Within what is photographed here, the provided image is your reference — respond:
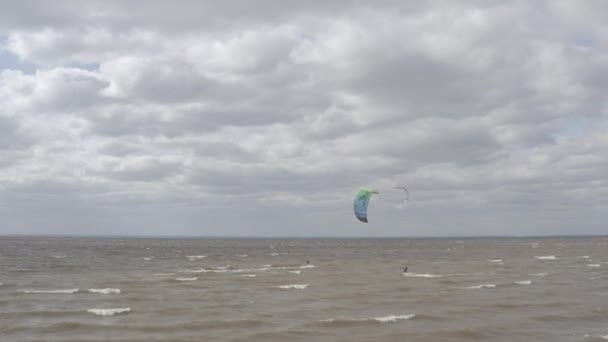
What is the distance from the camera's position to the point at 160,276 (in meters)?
48.9

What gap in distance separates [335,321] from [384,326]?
7.65 ft

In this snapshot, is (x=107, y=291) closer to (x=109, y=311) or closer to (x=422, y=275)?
(x=109, y=311)

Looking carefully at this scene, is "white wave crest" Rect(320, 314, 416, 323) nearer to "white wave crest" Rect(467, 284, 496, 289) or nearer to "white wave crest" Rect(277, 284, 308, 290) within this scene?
"white wave crest" Rect(277, 284, 308, 290)

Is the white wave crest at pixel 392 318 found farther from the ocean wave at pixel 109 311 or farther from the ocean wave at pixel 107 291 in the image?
the ocean wave at pixel 107 291

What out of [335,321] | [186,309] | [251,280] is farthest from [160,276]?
[335,321]

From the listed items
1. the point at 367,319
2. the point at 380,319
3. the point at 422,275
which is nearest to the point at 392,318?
the point at 380,319

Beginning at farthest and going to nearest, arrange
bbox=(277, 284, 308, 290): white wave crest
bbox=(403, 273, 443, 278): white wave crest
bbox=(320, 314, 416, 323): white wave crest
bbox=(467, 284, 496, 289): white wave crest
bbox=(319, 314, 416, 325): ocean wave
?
1. bbox=(403, 273, 443, 278): white wave crest
2. bbox=(467, 284, 496, 289): white wave crest
3. bbox=(277, 284, 308, 290): white wave crest
4. bbox=(320, 314, 416, 323): white wave crest
5. bbox=(319, 314, 416, 325): ocean wave

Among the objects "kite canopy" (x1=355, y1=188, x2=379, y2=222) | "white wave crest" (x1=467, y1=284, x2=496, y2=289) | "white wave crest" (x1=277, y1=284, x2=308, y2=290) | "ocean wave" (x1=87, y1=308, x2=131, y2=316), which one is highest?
"kite canopy" (x1=355, y1=188, x2=379, y2=222)

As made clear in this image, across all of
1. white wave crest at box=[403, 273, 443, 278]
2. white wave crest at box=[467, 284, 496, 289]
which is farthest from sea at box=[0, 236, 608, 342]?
white wave crest at box=[403, 273, 443, 278]

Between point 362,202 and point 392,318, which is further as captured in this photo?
point 362,202

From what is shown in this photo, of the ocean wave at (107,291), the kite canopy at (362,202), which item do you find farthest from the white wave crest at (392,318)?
the ocean wave at (107,291)

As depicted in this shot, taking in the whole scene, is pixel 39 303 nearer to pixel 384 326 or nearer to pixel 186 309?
pixel 186 309

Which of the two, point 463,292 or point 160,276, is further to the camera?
point 160,276

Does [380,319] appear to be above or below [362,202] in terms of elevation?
below
